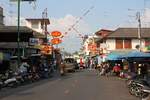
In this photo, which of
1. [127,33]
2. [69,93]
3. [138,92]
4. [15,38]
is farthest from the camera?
[127,33]

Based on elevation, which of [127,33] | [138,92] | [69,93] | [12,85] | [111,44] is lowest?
[12,85]

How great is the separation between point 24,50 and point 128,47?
118 ft

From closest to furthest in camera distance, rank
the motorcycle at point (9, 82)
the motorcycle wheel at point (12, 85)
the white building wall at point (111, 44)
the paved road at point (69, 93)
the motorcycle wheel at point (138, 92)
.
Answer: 1. the paved road at point (69, 93)
2. the motorcycle wheel at point (138, 92)
3. the motorcycle at point (9, 82)
4. the motorcycle wheel at point (12, 85)
5. the white building wall at point (111, 44)

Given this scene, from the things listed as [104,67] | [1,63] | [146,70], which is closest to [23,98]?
[146,70]

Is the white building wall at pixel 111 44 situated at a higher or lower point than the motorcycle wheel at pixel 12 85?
higher

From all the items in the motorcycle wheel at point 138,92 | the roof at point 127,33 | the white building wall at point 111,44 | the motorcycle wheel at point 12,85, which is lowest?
the motorcycle wheel at point 12,85

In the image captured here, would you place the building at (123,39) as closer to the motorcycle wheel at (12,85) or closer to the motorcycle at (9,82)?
the motorcycle at (9,82)

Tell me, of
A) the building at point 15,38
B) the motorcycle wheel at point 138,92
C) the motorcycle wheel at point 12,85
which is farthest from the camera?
the building at point 15,38

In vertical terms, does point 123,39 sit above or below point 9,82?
above

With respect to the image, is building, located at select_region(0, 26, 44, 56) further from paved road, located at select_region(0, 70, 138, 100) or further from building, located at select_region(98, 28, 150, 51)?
paved road, located at select_region(0, 70, 138, 100)

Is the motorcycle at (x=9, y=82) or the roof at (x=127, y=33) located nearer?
the motorcycle at (x=9, y=82)

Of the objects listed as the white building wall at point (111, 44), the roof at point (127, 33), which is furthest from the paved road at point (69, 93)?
the white building wall at point (111, 44)

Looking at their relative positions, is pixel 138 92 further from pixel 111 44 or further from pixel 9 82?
pixel 111 44

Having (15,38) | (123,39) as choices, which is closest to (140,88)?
(15,38)
